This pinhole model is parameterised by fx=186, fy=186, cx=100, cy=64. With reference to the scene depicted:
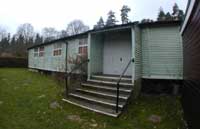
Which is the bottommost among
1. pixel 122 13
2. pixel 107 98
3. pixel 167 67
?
pixel 107 98

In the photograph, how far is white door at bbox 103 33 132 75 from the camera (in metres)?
9.61

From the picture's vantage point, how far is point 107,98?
743 cm

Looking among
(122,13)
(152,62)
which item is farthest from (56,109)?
(122,13)

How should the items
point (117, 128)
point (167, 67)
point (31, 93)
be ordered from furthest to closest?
point (31, 93) < point (167, 67) < point (117, 128)

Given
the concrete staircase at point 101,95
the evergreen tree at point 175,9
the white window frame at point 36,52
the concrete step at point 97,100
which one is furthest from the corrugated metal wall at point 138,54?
the evergreen tree at point 175,9

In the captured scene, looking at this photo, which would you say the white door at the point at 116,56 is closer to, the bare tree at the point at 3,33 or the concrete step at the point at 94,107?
the concrete step at the point at 94,107

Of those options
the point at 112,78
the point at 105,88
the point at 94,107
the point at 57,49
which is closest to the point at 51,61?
the point at 57,49

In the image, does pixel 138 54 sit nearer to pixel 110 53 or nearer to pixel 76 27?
pixel 110 53

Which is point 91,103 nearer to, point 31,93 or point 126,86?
point 126,86

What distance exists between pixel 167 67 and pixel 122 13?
34.0 meters

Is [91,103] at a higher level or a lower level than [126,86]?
lower

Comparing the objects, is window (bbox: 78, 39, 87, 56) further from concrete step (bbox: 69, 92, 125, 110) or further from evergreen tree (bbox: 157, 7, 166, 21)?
evergreen tree (bbox: 157, 7, 166, 21)

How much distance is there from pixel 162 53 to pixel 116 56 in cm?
238

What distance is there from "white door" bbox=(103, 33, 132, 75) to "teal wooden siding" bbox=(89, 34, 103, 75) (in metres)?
0.25
